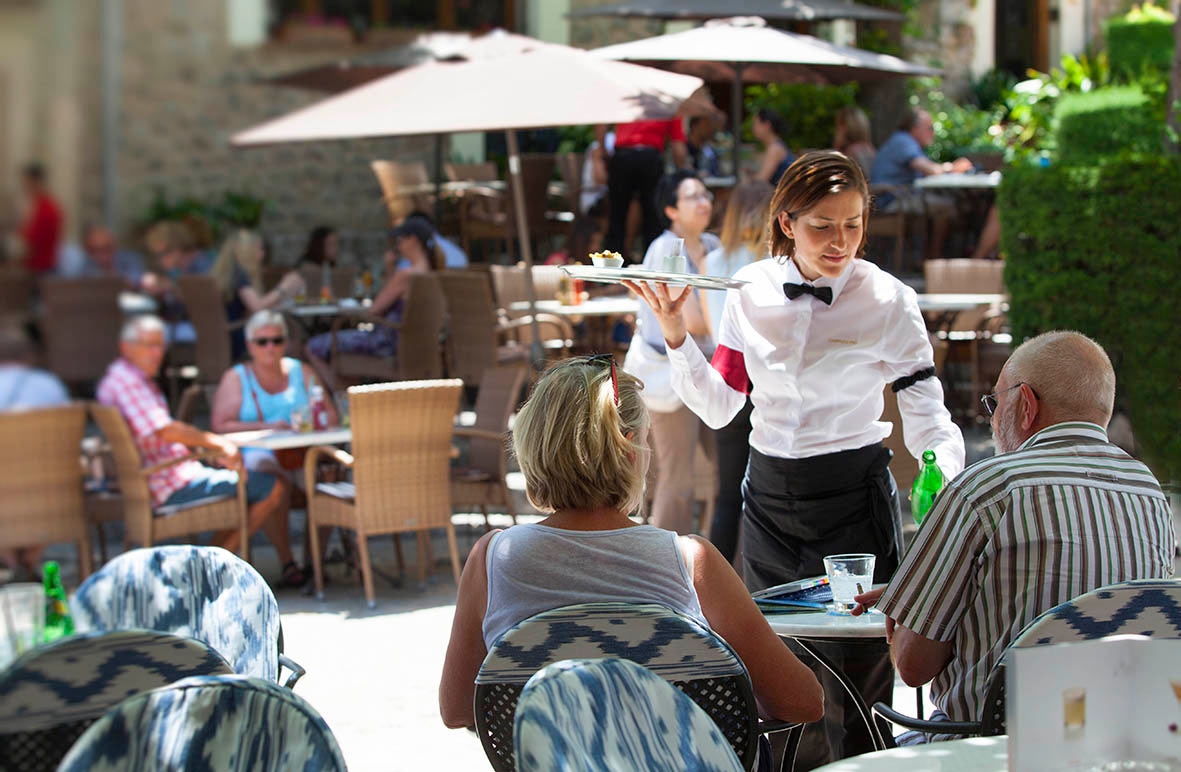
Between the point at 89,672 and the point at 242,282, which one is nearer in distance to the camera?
the point at 89,672

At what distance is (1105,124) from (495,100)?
352 cm

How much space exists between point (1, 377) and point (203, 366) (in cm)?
782

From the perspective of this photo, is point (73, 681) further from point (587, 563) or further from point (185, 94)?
point (185, 94)

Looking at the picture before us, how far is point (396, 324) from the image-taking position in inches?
350

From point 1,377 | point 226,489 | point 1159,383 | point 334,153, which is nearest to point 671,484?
point 226,489

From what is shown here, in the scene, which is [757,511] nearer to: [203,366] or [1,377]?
[1,377]

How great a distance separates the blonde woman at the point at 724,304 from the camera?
4.62 metres

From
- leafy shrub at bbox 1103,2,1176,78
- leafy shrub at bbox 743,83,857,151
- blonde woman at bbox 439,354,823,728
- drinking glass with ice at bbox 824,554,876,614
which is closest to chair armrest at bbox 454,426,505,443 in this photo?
drinking glass with ice at bbox 824,554,876,614

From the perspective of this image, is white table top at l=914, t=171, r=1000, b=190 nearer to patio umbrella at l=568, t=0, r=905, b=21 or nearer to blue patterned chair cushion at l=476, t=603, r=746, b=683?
patio umbrella at l=568, t=0, r=905, b=21

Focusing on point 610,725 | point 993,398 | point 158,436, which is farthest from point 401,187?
point 610,725

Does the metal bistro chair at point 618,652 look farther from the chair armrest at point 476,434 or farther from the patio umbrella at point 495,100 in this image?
the patio umbrella at point 495,100

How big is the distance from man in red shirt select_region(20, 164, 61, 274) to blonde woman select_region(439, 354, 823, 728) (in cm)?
94

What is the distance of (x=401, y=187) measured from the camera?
12211 millimetres

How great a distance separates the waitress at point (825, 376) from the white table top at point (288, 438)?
266cm
